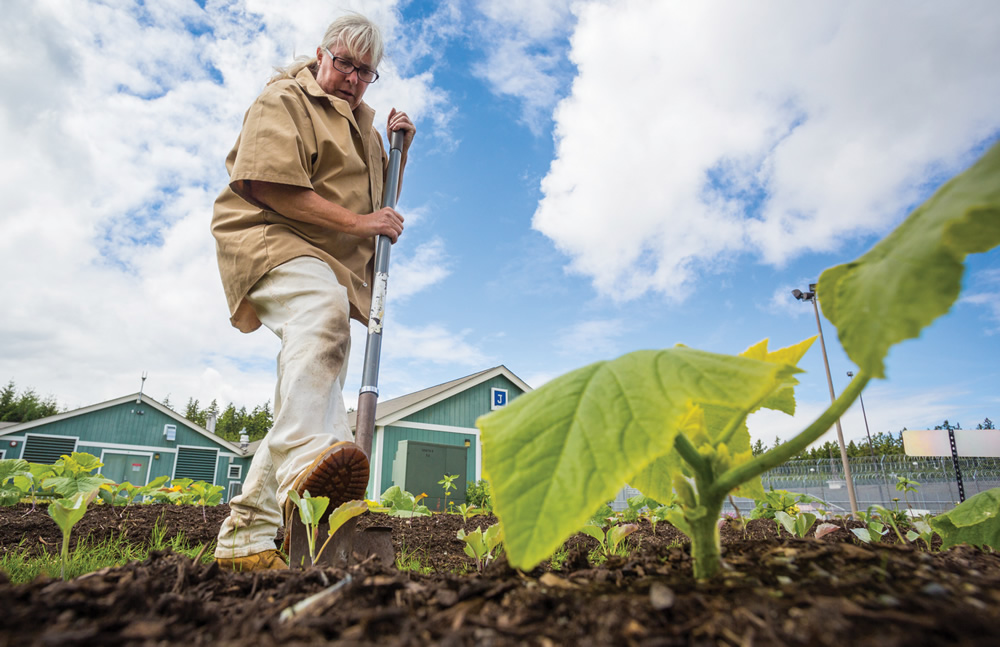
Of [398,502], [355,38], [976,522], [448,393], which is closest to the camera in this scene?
[976,522]

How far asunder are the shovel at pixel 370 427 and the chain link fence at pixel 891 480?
1217cm

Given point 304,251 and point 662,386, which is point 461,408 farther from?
point 662,386

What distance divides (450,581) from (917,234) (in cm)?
79

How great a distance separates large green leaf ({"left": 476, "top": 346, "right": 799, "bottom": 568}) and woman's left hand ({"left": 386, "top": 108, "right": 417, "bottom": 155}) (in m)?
3.28

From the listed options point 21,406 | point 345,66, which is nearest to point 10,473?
point 345,66

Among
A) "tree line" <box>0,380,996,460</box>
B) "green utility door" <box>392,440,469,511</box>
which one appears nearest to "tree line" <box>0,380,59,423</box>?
"tree line" <box>0,380,996,460</box>

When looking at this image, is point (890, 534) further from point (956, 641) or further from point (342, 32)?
point (342, 32)

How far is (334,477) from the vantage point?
1.74 m

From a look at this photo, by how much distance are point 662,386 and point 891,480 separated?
19.9m

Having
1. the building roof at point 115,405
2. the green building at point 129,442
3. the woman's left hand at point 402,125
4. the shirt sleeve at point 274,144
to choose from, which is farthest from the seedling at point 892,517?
the building roof at point 115,405

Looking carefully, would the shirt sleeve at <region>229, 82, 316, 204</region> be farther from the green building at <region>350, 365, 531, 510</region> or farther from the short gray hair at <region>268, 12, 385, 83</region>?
the green building at <region>350, 365, 531, 510</region>

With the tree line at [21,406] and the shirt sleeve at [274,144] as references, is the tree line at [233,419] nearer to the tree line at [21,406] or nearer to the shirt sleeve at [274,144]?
the tree line at [21,406]

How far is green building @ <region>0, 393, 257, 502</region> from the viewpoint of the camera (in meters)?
19.5

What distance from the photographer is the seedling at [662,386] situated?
56 cm
